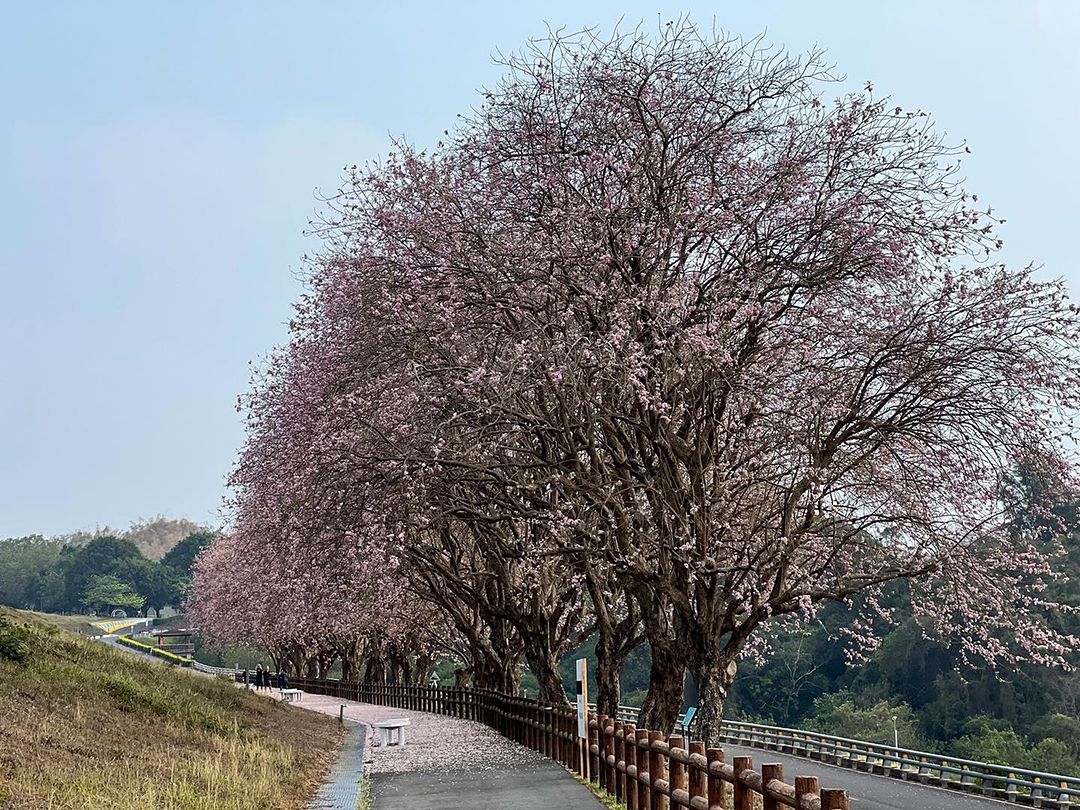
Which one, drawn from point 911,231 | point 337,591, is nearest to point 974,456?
point 911,231

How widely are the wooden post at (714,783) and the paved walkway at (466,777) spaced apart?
Result: 5137 mm

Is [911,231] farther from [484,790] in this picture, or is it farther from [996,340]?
[484,790]

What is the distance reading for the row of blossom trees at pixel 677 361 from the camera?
19.2 m

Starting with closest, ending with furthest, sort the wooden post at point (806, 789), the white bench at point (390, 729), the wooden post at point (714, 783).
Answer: the wooden post at point (806, 789) < the wooden post at point (714, 783) < the white bench at point (390, 729)

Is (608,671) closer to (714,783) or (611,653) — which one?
(611,653)

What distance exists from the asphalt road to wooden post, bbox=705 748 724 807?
1239 centimetres

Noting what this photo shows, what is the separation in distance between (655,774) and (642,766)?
112 cm

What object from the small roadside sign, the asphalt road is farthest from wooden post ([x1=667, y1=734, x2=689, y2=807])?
the asphalt road

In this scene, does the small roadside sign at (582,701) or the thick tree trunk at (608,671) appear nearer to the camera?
the small roadside sign at (582,701)

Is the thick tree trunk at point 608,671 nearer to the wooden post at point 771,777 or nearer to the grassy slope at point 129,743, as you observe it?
the grassy slope at point 129,743

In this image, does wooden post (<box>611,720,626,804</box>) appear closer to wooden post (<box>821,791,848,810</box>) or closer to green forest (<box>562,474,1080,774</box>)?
wooden post (<box>821,791,848,810</box>)

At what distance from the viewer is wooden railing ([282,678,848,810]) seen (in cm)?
967

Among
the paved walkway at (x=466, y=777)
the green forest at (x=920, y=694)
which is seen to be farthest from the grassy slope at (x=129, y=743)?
the green forest at (x=920, y=694)

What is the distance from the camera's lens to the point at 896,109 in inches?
764
